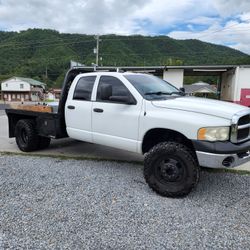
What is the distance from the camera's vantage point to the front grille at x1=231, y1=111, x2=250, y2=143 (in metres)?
3.68

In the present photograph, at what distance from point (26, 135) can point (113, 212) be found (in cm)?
412

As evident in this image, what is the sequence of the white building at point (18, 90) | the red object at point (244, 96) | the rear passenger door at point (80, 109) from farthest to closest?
the white building at point (18, 90), the red object at point (244, 96), the rear passenger door at point (80, 109)

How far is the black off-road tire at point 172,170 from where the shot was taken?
3854 millimetres

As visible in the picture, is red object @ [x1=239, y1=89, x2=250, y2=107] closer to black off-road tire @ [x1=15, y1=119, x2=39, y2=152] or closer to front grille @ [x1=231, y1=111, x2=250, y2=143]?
black off-road tire @ [x1=15, y1=119, x2=39, y2=152]

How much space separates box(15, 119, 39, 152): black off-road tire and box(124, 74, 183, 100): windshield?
310cm

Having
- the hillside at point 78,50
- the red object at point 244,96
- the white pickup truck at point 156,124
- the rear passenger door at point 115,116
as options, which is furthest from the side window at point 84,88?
the hillside at point 78,50

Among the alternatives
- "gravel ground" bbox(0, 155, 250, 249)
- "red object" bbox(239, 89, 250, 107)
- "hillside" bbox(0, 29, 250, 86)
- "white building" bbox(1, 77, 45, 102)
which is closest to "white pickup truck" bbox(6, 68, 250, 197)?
"gravel ground" bbox(0, 155, 250, 249)

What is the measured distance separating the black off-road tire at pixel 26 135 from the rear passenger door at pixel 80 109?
139cm

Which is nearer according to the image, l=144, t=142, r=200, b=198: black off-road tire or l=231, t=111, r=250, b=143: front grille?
l=231, t=111, r=250, b=143: front grille

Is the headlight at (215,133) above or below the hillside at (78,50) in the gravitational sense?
below

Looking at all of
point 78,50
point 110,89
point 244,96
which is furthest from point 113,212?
point 78,50

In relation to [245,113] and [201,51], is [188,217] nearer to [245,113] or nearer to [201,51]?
[245,113]

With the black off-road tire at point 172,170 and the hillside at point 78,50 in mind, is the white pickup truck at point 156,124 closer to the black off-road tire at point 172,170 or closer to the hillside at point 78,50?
the black off-road tire at point 172,170

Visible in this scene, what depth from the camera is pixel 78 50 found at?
2741 inches
